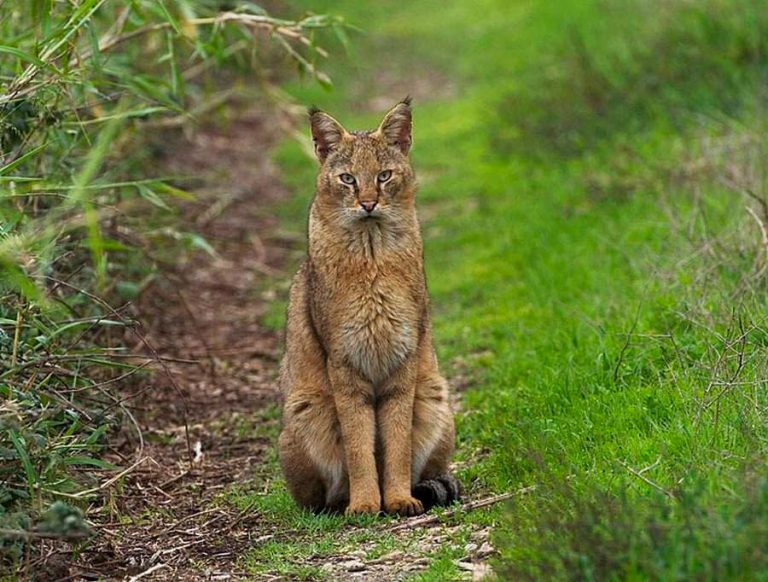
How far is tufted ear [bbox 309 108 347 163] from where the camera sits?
21.3 feet

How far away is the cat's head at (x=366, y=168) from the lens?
6.29 m

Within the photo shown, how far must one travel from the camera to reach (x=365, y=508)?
6.11 metres

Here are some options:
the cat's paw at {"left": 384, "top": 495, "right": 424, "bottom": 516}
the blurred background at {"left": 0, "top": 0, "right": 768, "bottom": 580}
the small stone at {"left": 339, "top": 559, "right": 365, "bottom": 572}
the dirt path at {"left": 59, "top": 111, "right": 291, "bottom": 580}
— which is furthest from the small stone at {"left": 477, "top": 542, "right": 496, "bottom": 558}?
the dirt path at {"left": 59, "top": 111, "right": 291, "bottom": 580}

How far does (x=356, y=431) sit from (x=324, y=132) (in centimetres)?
151

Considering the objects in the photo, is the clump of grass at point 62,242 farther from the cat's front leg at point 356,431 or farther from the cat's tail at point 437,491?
the cat's tail at point 437,491

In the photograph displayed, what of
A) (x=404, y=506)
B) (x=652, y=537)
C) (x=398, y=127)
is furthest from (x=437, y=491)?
(x=652, y=537)

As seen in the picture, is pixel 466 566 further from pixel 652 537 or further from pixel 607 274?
pixel 607 274

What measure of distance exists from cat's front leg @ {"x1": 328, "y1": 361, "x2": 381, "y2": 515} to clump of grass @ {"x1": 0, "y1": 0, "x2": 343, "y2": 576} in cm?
104

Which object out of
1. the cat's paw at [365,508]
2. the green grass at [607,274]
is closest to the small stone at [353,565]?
the green grass at [607,274]

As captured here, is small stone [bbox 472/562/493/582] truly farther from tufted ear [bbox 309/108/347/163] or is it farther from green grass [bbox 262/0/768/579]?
tufted ear [bbox 309/108/347/163]

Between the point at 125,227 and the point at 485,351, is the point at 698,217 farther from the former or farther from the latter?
the point at 125,227

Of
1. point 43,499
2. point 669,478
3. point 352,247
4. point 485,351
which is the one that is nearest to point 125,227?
point 485,351

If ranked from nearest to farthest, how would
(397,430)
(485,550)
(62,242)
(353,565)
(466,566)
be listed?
(466,566)
(485,550)
(353,565)
(397,430)
(62,242)

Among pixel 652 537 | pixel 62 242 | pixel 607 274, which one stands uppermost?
pixel 62 242
